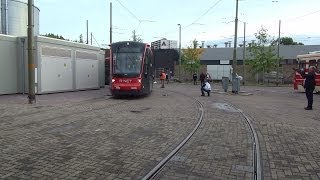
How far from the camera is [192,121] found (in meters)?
13.9

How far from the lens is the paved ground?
718 centimetres

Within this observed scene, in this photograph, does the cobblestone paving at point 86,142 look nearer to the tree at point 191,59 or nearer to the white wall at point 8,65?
the white wall at point 8,65

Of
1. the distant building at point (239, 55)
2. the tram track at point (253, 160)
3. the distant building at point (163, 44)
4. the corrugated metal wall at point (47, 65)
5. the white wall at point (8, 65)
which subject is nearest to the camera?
the tram track at point (253, 160)

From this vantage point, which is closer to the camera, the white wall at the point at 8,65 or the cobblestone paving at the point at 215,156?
the cobblestone paving at the point at 215,156

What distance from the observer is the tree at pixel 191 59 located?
199 ft

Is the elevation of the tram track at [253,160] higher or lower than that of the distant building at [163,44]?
lower

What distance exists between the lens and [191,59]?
61844 mm

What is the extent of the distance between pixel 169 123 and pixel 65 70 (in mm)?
16317

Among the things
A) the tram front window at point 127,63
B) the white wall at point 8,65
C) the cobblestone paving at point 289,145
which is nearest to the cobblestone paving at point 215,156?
the cobblestone paving at point 289,145

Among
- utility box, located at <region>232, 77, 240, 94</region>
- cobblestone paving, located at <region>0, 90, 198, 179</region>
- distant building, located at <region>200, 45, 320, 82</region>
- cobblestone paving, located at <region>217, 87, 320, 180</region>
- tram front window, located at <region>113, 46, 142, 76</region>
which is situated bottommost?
cobblestone paving, located at <region>217, 87, 320, 180</region>

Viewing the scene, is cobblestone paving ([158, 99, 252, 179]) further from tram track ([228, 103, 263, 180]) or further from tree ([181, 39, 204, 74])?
tree ([181, 39, 204, 74])

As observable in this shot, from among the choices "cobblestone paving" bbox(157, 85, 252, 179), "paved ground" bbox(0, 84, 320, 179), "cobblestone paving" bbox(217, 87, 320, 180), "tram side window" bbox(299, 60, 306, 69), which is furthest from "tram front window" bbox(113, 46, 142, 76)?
"tram side window" bbox(299, 60, 306, 69)

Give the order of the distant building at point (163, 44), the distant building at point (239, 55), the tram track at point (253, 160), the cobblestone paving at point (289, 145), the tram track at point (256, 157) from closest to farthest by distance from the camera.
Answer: the tram track at point (253, 160), the tram track at point (256, 157), the cobblestone paving at point (289, 145), the distant building at point (163, 44), the distant building at point (239, 55)

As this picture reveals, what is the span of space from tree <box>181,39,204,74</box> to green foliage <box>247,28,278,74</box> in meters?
8.37
